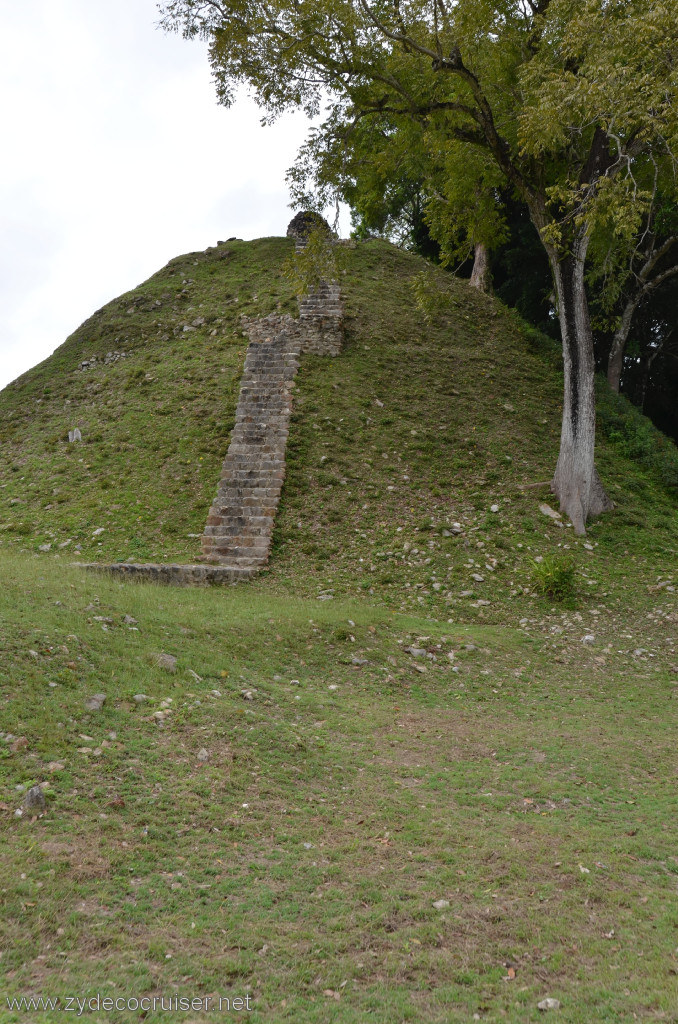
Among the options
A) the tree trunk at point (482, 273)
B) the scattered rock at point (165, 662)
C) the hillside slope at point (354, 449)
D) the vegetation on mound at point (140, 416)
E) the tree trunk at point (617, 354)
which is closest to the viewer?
the scattered rock at point (165, 662)

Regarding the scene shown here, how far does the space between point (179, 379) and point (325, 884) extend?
1294 centimetres

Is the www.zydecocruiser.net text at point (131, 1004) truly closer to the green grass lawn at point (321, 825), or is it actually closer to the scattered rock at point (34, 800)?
the green grass lawn at point (321, 825)

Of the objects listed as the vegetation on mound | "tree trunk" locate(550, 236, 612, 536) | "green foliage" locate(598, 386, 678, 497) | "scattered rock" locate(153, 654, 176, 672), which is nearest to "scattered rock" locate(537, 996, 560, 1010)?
"scattered rock" locate(153, 654, 176, 672)

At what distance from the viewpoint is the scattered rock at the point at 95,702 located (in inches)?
201

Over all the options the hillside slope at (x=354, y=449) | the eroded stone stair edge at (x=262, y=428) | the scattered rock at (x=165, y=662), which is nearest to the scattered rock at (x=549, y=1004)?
the scattered rock at (x=165, y=662)

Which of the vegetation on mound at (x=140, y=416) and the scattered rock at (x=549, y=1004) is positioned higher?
A: the vegetation on mound at (x=140, y=416)

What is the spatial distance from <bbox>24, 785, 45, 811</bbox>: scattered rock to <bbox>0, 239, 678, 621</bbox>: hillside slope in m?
5.99

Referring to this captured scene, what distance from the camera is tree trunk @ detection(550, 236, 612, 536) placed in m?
11.4

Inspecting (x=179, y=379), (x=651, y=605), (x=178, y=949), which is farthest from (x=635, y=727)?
(x=179, y=379)

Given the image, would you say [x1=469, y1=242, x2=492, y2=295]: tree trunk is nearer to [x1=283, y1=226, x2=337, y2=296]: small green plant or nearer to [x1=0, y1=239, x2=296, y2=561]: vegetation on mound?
[x1=0, y1=239, x2=296, y2=561]: vegetation on mound

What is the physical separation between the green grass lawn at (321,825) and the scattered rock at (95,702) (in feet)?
0.18

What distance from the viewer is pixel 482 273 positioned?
→ 20.4m

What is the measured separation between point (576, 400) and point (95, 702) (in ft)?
29.9

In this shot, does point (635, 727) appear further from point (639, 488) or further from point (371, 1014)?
point (639, 488)
